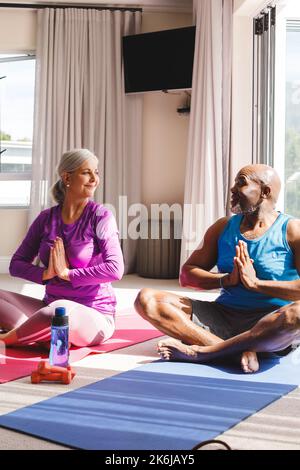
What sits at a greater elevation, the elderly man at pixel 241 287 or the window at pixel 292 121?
the window at pixel 292 121

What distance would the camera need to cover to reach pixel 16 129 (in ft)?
22.4

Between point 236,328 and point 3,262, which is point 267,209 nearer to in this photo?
point 236,328

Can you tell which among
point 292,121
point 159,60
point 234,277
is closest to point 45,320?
point 234,277

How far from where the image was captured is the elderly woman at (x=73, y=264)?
3150 mm

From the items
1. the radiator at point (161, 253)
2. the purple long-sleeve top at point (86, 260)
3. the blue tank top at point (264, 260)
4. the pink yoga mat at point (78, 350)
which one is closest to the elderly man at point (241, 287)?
the blue tank top at point (264, 260)

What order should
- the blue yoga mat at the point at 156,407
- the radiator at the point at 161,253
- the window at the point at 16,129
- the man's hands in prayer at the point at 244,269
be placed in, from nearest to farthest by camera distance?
the blue yoga mat at the point at 156,407, the man's hands in prayer at the point at 244,269, the radiator at the point at 161,253, the window at the point at 16,129

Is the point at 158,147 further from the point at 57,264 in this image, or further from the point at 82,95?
the point at 57,264

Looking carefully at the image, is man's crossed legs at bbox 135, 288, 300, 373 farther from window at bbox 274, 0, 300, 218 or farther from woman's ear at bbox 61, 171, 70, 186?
window at bbox 274, 0, 300, 218

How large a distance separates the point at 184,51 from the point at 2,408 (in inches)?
178

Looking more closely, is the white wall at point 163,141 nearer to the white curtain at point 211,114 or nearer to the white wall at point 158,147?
the white wall at point 158,147

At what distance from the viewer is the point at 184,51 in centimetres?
613

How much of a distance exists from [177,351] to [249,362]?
33 cm

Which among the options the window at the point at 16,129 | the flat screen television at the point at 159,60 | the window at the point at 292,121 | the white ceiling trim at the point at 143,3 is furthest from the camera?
the window at the point at 16,129

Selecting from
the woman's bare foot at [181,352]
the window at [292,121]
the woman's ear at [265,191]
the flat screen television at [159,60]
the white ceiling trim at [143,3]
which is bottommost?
the woman's bare foot at [181,352]
